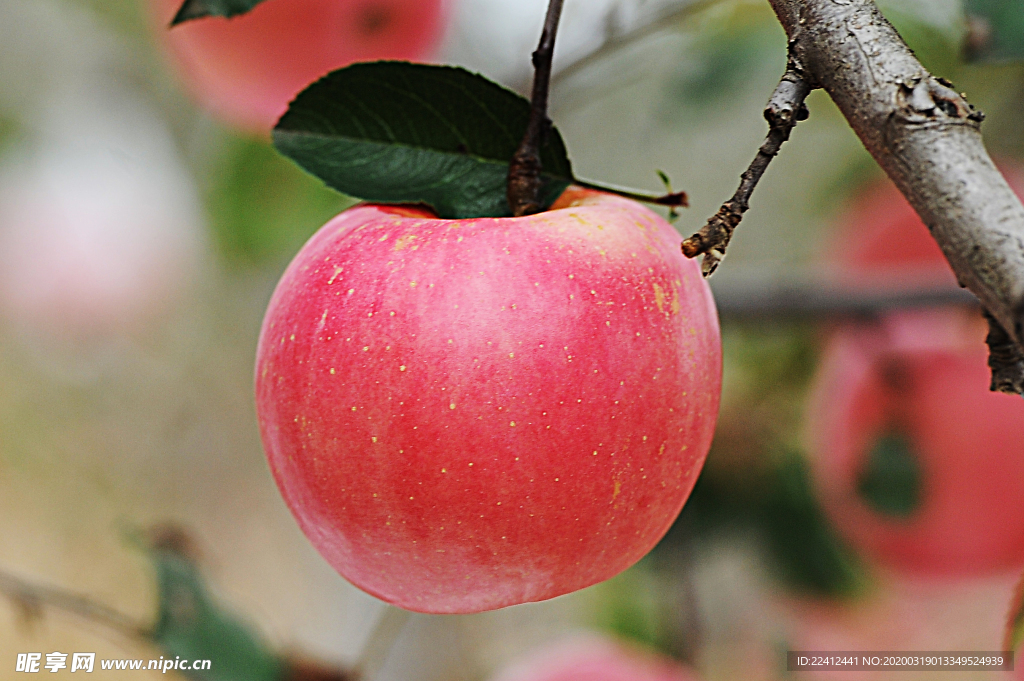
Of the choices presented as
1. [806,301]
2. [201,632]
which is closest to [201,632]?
[201,632]

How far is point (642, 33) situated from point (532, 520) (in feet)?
1.50

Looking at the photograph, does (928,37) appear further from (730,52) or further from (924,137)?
(924,137)

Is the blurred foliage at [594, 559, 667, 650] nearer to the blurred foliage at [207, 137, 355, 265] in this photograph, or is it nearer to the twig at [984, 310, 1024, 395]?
the blurred foliage at [207, 137, 355, 265]

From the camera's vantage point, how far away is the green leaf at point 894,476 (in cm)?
60

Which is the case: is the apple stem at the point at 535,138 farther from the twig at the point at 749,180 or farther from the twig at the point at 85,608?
the twig at the point at 85,608

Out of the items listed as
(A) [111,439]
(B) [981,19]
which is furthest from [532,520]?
(A) [111,439]

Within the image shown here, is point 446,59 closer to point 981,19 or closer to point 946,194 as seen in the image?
point 981,19

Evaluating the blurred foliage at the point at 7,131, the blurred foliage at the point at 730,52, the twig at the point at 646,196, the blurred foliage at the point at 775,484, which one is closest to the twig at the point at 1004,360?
the twig at the point at 646,196

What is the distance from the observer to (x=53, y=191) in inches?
35.3

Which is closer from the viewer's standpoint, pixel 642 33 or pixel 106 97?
pixel 642 33

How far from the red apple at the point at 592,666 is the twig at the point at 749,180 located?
47cm

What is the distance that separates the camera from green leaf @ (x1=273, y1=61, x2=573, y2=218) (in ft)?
0.96

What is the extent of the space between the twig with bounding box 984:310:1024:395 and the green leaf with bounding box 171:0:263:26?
0.29 metres

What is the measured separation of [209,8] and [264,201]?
44 cm
